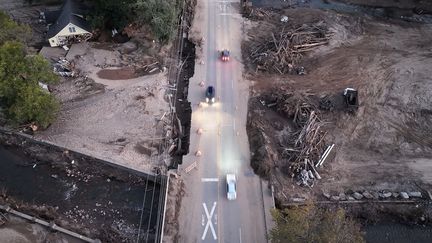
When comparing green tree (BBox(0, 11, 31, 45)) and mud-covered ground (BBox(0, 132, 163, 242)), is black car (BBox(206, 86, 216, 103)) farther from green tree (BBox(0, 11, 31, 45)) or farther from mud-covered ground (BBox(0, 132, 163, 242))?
green tree (BBox(0, 11, 31, 45))

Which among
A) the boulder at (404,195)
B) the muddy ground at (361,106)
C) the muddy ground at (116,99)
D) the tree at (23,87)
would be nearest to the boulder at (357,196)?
the muddy ground at (361,106)

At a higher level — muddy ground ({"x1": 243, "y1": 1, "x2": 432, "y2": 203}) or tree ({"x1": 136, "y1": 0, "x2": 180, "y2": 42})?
tree ({"x1": 136, "y1": 0, "x2": 180, "y2": 42})

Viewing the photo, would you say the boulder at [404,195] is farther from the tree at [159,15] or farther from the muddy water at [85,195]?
the tree at [159,15]

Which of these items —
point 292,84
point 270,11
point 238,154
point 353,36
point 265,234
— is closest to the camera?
point 265,234

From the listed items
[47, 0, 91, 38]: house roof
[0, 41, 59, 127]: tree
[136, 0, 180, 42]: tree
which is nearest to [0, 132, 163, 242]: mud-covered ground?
[0, 41, 59, 127]: tree

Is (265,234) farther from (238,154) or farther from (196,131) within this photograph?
(196,131)

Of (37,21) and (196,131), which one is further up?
(37,21)

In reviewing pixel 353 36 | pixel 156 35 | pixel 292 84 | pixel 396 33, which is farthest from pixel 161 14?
pixel 396 33
